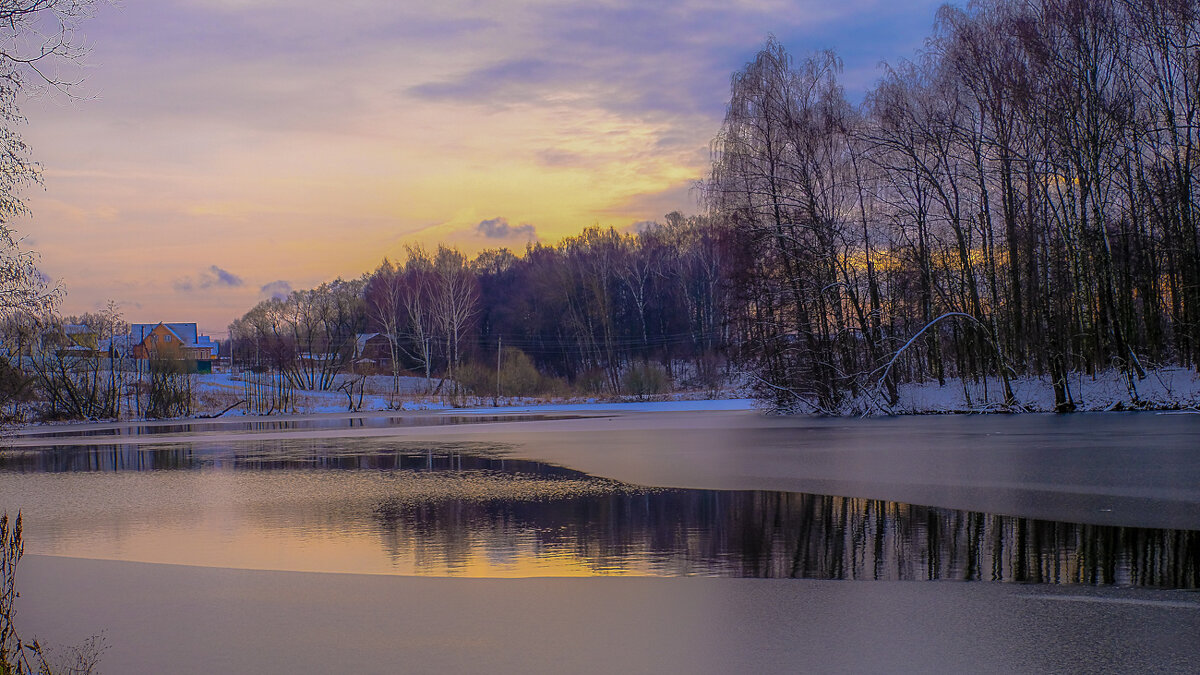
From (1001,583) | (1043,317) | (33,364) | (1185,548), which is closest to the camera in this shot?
(1001,583)

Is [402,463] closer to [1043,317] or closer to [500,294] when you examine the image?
[1043,317]

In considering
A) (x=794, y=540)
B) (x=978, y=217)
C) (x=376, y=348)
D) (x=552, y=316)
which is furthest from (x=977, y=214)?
(x=376, y=348)

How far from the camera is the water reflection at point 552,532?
6504mm

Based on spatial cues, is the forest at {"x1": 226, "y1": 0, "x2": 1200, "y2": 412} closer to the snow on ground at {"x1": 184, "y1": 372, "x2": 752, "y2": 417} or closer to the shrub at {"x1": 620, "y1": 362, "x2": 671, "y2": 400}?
the snow on ground at {"x1": 184, "y1": 372, "x2": 752, "y2": 417}

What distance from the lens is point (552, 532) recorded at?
325 inches

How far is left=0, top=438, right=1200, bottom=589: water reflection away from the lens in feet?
21.3

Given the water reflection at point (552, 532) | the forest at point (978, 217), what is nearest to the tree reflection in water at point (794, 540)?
the water reflection at point (552, 532)

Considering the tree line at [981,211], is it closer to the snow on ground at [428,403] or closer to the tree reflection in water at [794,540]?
the snow on ground at [428,403]

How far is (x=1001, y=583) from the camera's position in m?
5.82

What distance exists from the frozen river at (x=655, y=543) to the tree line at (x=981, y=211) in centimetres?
859

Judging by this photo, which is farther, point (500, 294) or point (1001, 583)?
point (500, 294)

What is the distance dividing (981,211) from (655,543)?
71.3 feet

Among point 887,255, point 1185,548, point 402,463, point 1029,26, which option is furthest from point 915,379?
point 1185,548

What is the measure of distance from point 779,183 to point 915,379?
740cm
